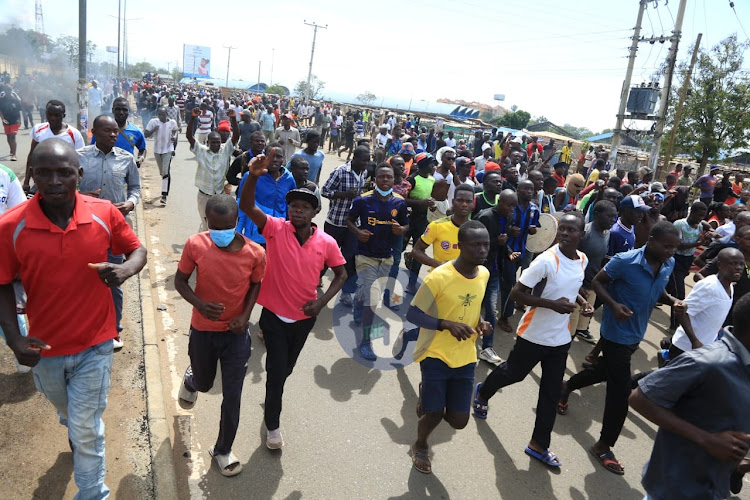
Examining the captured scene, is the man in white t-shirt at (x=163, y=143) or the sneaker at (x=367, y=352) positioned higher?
the man in white t-shirt at (x=163, y=143)

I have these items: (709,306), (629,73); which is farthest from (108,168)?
(629,73)

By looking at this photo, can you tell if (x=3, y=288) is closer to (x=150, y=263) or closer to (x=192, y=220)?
(x=150, y=263)

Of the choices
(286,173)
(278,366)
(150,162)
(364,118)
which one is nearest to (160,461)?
(278,366)

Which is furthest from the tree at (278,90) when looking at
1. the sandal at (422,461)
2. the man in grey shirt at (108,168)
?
the sandal at (422,461)

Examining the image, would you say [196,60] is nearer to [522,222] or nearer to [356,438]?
[522,222]

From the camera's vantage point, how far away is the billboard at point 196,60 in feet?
317

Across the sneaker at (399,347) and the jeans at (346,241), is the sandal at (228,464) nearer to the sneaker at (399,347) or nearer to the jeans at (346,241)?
the sneaker at (399,347)

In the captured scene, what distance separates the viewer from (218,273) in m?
3.12

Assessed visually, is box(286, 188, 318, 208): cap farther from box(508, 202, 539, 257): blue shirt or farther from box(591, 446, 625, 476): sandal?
box(508, 202, 539, 257): blue shirt

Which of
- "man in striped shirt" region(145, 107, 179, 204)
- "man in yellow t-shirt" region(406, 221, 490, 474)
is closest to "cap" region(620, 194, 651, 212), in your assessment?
"man in yellow t-shirt" region(406, 221, 490, 474)

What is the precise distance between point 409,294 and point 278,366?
3.57 meters

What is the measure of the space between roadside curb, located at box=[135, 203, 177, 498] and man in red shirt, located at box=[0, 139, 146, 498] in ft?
1.66

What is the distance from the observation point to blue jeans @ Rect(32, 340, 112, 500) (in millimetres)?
2580

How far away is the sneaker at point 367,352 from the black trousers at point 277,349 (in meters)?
1.70
